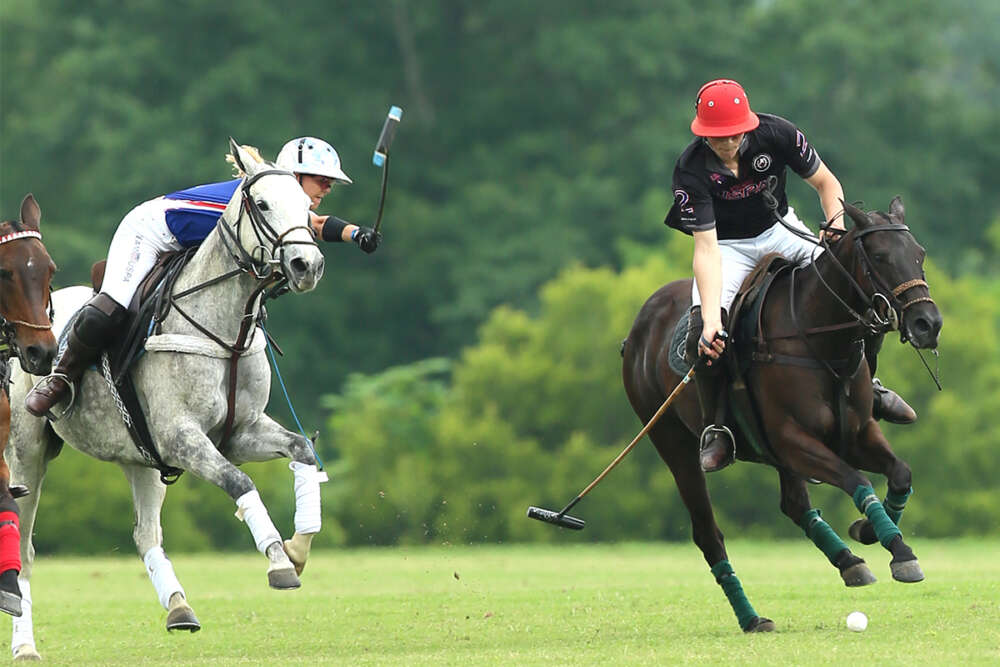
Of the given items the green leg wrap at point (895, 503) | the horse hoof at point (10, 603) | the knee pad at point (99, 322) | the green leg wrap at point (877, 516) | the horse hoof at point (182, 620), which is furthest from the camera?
the knee pad at point (99, 322)

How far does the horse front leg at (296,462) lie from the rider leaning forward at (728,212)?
209 centimetres

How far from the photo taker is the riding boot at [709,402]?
1030 cm

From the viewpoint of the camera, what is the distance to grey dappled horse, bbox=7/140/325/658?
983cm

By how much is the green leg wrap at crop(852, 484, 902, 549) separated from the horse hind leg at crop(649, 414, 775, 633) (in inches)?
57.2

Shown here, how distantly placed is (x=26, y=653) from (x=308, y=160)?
3.16 metres

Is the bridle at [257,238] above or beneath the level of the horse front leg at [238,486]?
above

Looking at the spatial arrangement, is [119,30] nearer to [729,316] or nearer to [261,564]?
[261,564]

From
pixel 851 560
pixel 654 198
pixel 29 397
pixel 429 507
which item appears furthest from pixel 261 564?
pixel 654 198

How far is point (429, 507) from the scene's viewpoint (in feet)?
89.4

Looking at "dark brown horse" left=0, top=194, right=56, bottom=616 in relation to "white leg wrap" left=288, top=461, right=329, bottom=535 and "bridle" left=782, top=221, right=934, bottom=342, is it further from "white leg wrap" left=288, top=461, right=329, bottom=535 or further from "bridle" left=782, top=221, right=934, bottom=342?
"bridle" left=782, top=221, right=934, bottom=342

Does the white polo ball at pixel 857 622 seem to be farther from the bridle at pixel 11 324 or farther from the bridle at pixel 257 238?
the bridle at pixel 11 324

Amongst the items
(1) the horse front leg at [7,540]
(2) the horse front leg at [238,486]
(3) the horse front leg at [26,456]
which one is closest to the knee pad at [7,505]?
(1) the horse front leg at [7,540]

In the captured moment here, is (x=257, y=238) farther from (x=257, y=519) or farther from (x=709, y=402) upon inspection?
(x=709, y=402)

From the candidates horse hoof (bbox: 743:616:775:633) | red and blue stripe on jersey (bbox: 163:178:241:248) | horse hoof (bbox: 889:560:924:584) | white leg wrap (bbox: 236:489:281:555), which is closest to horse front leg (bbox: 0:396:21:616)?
white leg wrap (bbox: 236:489:281:555)
